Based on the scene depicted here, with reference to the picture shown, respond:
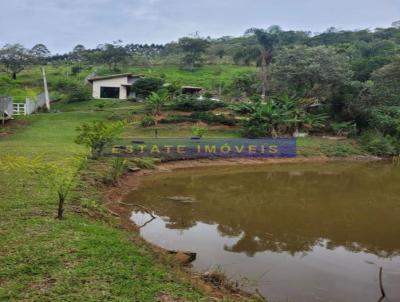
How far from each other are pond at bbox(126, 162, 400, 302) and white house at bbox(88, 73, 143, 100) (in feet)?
74.7

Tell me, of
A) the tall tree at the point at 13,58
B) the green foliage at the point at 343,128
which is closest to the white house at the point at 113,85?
the tall tree at the point at 13,58

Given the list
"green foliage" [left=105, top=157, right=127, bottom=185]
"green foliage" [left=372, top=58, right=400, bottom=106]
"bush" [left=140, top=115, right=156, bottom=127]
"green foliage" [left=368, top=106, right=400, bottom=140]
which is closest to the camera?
"green foliage" [left=105, top=157, right=127, bottom=185]

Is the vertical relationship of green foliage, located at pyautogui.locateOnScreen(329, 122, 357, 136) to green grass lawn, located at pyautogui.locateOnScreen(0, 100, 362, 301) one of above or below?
above

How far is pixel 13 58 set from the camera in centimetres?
4222

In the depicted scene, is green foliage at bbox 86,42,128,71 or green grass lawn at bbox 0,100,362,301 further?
green foliage at bbox 86,42,128,71

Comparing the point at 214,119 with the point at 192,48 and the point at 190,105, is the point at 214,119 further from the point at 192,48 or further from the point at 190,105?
A: the point at 192,48

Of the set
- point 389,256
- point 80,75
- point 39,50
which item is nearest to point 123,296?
point 389,256

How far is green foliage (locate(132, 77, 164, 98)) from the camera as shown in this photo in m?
36.6

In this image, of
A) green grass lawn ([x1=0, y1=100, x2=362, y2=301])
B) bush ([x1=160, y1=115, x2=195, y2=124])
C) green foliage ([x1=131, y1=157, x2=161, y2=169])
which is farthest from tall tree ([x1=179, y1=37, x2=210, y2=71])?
green grass lawn ([x1=0, y1=100, x2=362, y2=301])

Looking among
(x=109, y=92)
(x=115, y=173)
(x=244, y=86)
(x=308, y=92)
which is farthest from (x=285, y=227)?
(x=109, y=92)

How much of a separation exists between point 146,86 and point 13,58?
50.6 ft

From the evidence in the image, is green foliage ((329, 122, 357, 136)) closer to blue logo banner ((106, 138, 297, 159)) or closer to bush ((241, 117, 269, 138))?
→ blue logo banner ((106, 138, 297, 159))

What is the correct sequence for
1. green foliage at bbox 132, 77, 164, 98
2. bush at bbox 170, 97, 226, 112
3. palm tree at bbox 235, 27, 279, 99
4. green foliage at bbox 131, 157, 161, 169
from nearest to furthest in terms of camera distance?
green foliage at bbox 131, 157, 161, 169 → bush at bbox 170, 97, 226, 112 → green foliage at bbox 132, 77, 164, 98 → palm tree at bbox 235, 27, 279, 99

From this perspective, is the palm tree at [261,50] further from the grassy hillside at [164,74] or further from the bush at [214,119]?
the bush at [214,119]
